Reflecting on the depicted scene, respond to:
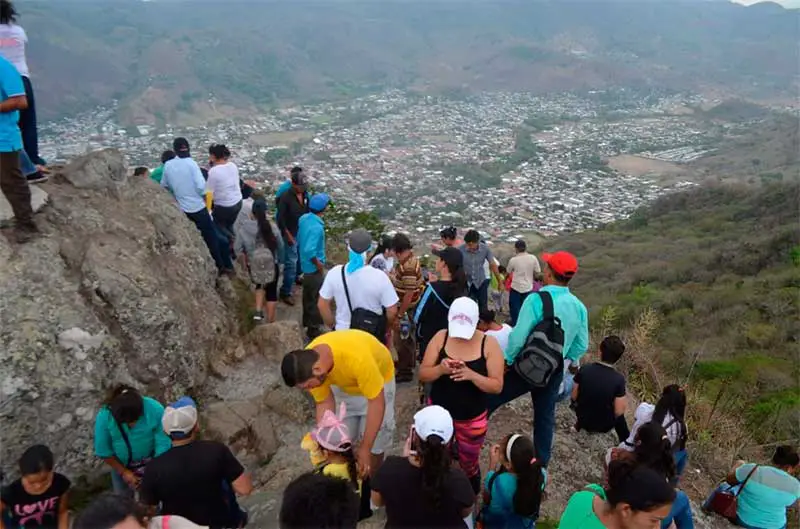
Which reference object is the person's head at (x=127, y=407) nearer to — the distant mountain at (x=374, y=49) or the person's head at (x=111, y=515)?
the person's head at (x=111, y=515)

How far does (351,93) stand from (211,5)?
228 ft

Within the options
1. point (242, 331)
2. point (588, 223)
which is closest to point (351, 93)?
point (588, 223)

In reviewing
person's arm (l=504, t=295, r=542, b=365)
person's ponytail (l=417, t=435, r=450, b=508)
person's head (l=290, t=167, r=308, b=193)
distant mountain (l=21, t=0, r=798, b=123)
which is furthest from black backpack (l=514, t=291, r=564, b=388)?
distant mountain (l=21, t=0, r=798, b=123)

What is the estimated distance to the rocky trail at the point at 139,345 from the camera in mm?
3990

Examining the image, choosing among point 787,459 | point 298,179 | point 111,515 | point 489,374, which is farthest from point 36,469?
point 787,459

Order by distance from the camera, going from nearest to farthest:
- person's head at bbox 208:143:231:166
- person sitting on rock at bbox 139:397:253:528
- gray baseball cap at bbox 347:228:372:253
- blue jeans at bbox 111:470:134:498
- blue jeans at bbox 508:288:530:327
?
person sitting on rock at bbox 139:397:253:528, blue jeans at bbox 111:470:134:498, gray baseball cap at bbox 347:228:372:253, person's head at bbox 208:143:231:166, blue jeans at bbox 508:288:530:327

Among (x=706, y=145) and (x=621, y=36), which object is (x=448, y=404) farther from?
(x=621, y=36)

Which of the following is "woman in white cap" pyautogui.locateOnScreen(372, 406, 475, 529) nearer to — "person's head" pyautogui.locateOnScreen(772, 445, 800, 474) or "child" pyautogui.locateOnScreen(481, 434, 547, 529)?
"child" pyautogui.locateOnScreen(481, 434, 547, 529)

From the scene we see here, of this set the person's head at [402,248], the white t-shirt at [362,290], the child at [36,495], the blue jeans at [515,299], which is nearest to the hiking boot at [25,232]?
the child at [36,495]

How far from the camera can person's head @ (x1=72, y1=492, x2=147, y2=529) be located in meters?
2.20

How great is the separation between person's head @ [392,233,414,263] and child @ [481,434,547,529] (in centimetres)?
226

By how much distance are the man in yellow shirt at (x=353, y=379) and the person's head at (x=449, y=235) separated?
8.62 ft

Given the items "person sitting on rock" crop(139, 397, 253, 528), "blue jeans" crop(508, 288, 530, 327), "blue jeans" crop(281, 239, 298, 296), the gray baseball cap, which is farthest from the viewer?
"blue jeans" crop(508, 288, 530, 327)

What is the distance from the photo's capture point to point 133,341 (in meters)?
4.71
